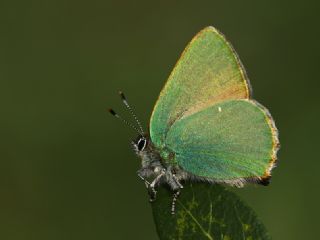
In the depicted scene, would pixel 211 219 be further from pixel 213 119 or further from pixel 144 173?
pixel 213 119

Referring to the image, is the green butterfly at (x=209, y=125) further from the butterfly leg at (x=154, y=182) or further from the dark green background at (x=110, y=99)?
the dark green background at (x=110, y=99)

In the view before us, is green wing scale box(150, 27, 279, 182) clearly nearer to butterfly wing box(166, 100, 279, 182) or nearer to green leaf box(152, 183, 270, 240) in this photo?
butterfly wing box(166, 100, 279, 182)

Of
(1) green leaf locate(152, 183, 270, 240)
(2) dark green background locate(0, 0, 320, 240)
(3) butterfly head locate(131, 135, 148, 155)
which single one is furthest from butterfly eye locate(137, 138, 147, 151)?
(2) dark green background locate(0, 0, 320, 240)

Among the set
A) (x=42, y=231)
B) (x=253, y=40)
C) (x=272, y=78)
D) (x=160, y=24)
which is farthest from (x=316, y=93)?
(x=42, y=231)

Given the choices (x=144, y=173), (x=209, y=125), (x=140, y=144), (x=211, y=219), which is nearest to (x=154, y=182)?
(x=144, y=173)

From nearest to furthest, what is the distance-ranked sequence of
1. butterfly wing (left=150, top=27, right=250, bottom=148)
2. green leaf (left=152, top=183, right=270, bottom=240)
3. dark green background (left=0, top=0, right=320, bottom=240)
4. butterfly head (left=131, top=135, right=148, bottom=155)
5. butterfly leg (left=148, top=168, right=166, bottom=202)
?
green leaf (left=152, top=183, right=270, bottom=240), butterfly leg (left=148, top=168, right=166, bottom=202), butterfly wing (left=150, top=27, right=250, bottom=148), butterfly head (left=131, top=135, right=148, bottom=155), dark green background (left=0, top=0, right=320, bottom=240)
